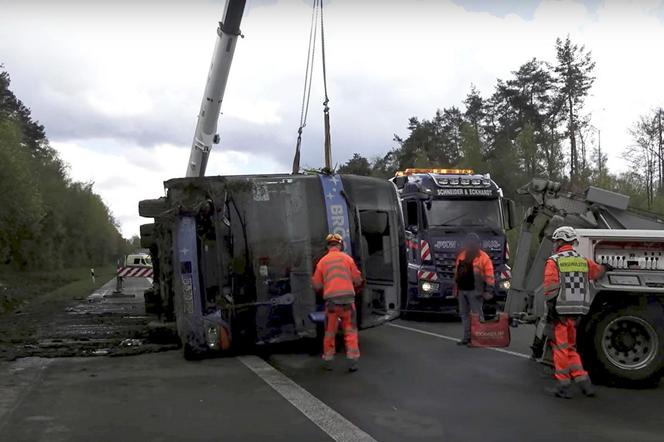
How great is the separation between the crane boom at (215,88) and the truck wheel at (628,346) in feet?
31.7

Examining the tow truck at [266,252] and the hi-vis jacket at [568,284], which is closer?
the hi-vis jacket at [568,284]

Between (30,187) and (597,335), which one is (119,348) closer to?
(597,335)

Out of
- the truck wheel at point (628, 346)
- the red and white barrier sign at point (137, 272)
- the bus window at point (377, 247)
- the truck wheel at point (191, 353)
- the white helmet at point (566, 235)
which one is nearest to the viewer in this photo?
the white helmet at point (566, 235)

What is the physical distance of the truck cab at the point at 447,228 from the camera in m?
15.0

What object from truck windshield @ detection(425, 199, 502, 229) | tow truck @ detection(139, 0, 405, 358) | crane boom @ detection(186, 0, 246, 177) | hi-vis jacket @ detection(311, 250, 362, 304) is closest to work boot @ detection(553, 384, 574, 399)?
hi-vis jacket @ detection(311, 250, 362, 304)

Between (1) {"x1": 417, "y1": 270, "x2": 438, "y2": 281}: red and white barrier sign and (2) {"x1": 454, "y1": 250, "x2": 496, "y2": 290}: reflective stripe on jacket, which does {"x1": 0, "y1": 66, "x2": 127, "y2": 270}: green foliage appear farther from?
(2) {"x1": 454, "y1": 250, "x2": 496, "y2": 290}: reflective stripe on jacket

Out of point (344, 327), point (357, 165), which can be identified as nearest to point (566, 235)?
point (344, 327)

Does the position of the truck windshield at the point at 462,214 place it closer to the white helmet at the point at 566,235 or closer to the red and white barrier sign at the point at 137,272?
the white helmet at the point at 566,235

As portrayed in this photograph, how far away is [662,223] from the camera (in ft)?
28.8

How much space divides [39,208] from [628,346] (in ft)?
140

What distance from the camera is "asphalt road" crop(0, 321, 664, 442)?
6.20 meters

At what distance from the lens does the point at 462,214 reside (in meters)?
15.3

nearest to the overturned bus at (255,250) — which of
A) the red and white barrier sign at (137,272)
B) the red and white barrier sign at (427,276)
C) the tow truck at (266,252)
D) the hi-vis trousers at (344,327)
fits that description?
the tow truck at (266,252)

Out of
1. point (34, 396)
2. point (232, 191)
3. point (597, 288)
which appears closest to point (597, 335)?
point (597, 288)
